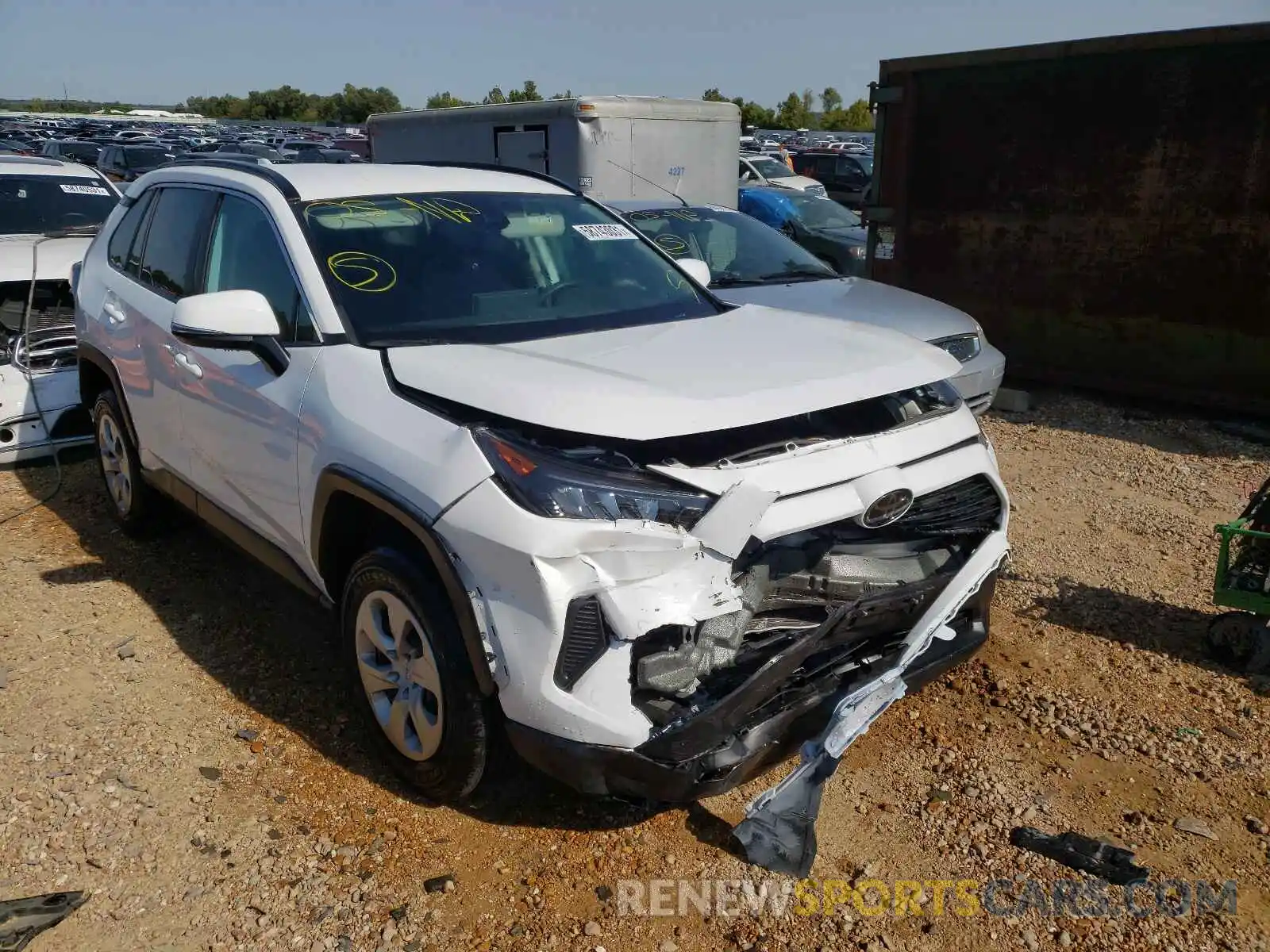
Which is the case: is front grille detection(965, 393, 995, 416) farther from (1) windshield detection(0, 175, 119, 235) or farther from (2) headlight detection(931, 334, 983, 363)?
(1) windshield detection(0, 175, 119, 235)

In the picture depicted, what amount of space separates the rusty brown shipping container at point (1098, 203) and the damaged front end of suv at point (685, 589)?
214 inches

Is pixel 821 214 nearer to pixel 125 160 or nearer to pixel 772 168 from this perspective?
pixel 772 168

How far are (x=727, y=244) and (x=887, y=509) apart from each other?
515 centimetres

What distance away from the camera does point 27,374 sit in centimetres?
595

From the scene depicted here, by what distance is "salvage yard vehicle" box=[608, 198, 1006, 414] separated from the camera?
21.2ft

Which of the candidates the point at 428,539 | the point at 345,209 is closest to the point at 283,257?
the point at 345,209

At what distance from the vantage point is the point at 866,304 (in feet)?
22.0

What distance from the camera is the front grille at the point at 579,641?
246cm

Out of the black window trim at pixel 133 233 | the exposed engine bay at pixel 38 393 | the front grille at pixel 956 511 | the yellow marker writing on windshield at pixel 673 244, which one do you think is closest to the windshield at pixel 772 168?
the yellow marker writing on windshield at pixel 673 244

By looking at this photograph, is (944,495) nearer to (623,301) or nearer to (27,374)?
(623,301)

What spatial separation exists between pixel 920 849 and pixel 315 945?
1616 millimetres

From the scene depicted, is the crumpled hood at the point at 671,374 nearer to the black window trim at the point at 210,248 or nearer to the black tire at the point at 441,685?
the black window trim at the point at 210,248

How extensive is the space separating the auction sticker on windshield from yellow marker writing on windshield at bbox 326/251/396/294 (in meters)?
0.90

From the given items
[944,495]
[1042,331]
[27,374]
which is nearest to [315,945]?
[944,495]
